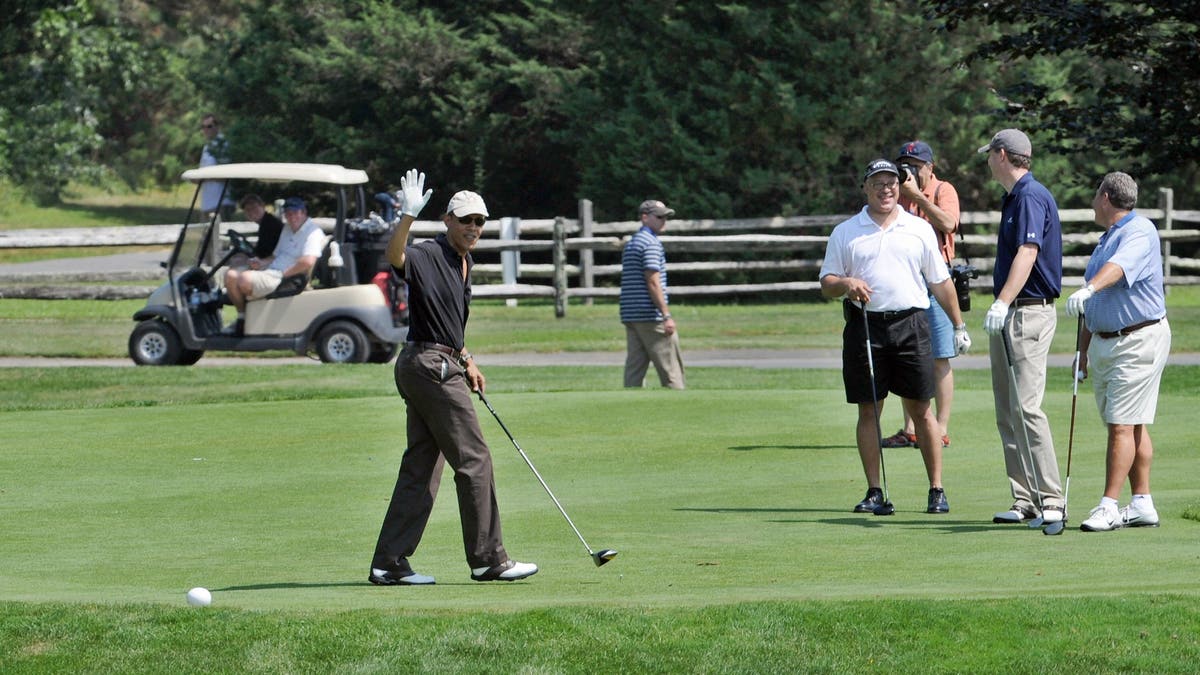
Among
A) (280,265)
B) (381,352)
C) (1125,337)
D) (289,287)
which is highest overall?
(1125,337)

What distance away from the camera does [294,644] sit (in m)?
6.32

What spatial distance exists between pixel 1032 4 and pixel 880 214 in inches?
377

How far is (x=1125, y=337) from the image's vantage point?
8.81m

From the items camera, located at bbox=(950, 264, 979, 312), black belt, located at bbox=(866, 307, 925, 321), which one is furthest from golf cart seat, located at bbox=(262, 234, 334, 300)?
black belt, located at bbox=(866, 307, 925, 321)

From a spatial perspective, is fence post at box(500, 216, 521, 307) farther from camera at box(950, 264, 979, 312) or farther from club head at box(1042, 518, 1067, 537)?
club head at box(1042, 518, 1067, 537)

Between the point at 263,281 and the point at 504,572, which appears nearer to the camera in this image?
the point at 504,572

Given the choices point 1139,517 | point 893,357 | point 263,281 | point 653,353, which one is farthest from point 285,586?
point 263,281

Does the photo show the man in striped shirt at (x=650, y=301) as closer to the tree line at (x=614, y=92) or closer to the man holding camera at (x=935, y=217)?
the man holding camera at (x=935, y=217)

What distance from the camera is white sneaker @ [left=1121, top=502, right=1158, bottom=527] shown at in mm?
8836

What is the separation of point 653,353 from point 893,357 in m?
6.64

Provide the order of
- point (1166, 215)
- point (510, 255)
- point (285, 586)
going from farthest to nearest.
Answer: point (1166, 215)
point (510, 255)
point (285, 586)

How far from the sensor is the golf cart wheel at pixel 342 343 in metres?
19.5

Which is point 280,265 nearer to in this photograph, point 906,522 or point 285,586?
point 906,522

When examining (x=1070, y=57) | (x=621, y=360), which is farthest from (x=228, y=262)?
(x=1070, y=57)
